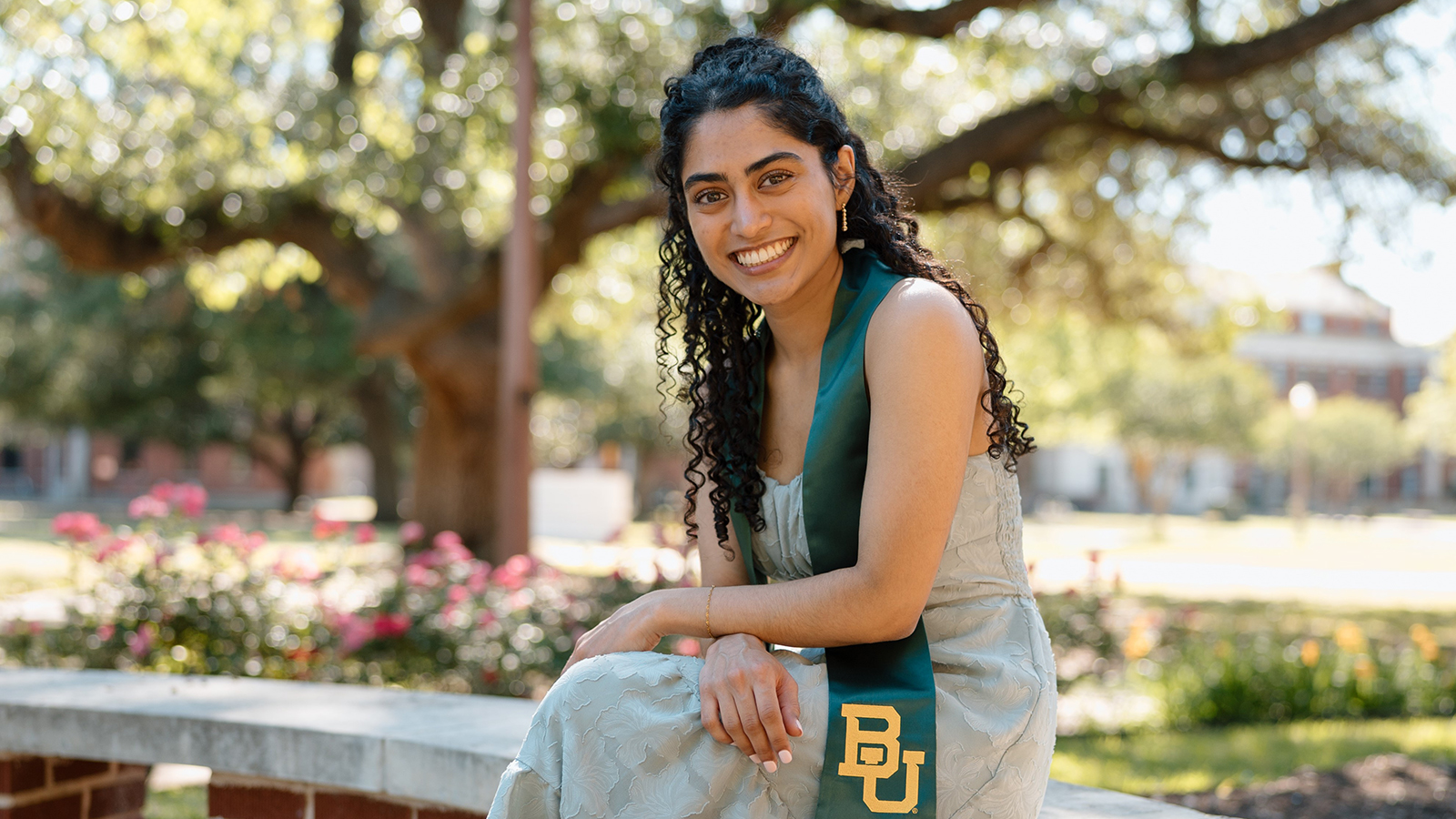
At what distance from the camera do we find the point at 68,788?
317cm

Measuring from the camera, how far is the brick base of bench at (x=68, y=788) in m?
3.01

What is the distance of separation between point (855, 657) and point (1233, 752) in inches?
174

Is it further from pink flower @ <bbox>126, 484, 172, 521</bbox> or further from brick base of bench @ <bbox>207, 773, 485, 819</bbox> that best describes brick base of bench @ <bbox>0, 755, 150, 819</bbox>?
pink flower @ <bbox>126, 484, 172, 521</bbox>

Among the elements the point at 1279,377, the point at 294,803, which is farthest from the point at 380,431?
the point at 1279,377

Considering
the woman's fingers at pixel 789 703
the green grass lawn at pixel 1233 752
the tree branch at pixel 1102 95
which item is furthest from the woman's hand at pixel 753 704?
the tree branch at pixel 1102 95

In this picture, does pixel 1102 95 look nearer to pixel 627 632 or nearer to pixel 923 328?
pixel 923 328

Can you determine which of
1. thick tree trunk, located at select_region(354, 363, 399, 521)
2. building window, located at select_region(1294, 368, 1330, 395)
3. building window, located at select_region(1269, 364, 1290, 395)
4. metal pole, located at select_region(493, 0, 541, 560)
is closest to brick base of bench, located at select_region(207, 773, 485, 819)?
metal pole, located at select_region(493, 0, 541, 560)

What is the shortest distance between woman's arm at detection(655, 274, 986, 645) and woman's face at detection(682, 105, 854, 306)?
202 millimetres

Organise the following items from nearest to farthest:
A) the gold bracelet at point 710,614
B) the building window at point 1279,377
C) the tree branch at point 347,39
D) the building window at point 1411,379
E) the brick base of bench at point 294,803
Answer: the gold bracelet at point 710,614, the brick base of bench at point 294,803, the tree branch at point 347,39, the building window at point 1279,377, the building window at point 1411,379

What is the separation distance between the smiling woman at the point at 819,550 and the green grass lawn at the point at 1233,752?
2946 mm

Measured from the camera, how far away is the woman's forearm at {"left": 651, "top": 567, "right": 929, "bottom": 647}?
1.69 metres

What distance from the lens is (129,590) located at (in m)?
5.98

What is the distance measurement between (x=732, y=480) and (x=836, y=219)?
1.54ft

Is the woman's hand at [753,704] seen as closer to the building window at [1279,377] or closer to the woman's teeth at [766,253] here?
the woman's teeth at [766,253]
